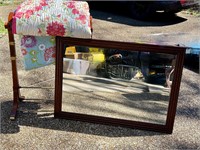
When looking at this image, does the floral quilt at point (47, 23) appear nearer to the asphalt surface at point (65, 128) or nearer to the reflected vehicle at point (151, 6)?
the asphalt surface at point (65, 128)

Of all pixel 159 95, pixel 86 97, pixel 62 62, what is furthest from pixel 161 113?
pixel 62 62

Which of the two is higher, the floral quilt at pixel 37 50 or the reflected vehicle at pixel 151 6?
the reflected vehicle at pixel 151 6

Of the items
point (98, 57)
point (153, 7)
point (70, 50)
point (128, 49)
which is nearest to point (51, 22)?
point (70, 50)

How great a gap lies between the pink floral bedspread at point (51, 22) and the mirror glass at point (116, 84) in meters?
0.20

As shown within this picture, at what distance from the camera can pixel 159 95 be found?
2697 mm

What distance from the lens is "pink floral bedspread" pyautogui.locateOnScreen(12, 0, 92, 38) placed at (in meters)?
2.36

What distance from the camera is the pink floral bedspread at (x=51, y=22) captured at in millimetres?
2357

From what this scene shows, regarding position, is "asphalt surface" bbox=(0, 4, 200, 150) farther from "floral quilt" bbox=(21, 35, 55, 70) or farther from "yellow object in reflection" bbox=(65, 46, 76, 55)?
"yellow object in reflection" bbox=(65, 46, 76, 55)

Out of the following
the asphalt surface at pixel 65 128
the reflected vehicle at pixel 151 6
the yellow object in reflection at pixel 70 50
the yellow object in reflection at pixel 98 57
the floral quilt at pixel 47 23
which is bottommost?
the asphalt surface at pixel 65 128

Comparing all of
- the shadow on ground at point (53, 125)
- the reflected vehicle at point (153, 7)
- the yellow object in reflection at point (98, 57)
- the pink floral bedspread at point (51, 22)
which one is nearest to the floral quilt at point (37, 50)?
the pink floral bedspread at point (51, 22)

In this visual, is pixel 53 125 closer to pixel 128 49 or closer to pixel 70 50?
pixel 70 50

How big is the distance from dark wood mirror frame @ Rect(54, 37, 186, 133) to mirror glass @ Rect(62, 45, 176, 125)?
0.14ft

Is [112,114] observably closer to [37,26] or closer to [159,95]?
[159,95]

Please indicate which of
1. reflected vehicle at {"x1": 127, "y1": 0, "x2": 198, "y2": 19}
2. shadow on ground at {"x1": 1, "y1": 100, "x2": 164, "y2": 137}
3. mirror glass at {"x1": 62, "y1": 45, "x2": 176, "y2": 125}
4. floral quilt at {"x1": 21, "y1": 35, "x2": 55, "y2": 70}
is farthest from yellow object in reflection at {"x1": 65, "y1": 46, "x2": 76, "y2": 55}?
reflected vehicle at {"x1": 127, "y1": 0, "x2": 198, "y2": 19}
